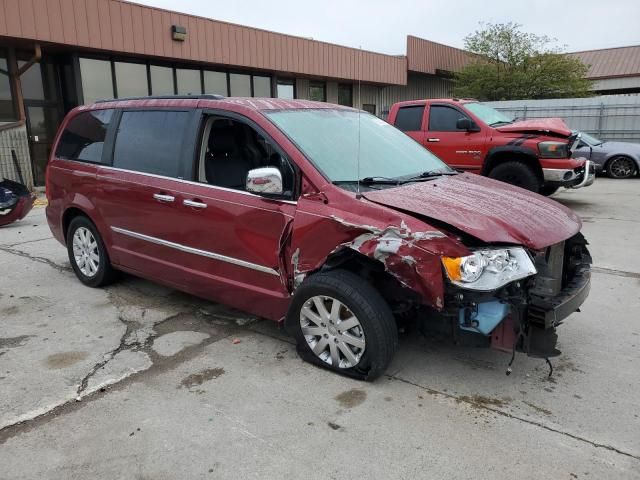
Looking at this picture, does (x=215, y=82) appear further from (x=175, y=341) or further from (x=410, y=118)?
(x=175, y=341)

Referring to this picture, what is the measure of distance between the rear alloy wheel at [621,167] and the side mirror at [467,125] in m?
7.48

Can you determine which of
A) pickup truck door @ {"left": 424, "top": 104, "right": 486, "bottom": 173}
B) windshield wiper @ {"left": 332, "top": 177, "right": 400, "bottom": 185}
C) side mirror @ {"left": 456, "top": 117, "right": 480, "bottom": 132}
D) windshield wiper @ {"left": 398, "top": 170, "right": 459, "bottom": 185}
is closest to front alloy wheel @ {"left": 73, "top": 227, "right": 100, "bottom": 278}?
windshield wiper @ {"left": 332, "top": 177, "right": 400, "bottom": 185}

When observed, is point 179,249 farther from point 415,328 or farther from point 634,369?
point 634,369

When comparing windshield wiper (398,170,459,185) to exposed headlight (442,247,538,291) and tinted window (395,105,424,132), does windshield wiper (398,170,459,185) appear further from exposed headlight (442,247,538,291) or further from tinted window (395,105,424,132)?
tinted window (395,105,424,132)

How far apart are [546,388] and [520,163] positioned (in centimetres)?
634

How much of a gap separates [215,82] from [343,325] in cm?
1497

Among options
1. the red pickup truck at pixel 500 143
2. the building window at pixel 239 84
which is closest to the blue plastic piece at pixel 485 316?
the red pickup truck at pixel 500 143

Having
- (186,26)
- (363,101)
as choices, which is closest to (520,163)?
(186,26)

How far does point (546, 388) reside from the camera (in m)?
3.33

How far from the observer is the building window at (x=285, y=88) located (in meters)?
18.9

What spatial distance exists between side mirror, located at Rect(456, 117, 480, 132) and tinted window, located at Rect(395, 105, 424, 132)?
37.0 inches

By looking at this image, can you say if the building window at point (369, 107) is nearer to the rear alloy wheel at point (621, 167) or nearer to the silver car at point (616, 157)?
the silver car at point (616, 157)

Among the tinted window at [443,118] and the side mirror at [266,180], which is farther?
the tinted window at [443,118]

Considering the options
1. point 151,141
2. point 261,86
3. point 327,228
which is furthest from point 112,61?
point 327,228
